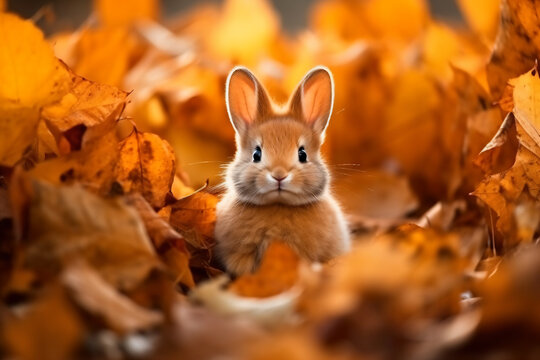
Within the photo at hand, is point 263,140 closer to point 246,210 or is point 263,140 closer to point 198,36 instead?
point 246,210

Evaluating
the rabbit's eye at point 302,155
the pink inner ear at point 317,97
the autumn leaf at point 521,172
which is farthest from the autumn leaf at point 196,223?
the autumn leaf at point 521,172

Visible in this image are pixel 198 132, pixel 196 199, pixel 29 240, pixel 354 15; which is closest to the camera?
pixel 29 240

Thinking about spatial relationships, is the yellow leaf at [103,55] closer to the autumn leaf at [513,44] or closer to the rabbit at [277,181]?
the rabbit at [277,181]

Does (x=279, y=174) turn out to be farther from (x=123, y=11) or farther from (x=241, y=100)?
(x=123, y=11)

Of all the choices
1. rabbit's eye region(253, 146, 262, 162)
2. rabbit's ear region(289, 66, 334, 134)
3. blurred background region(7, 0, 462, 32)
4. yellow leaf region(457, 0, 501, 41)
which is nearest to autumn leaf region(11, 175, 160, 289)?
rabbit's eye region(253, 146, 262, 162)

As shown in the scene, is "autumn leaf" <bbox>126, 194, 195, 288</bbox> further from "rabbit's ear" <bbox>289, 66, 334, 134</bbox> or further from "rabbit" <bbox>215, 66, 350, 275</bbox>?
"rabbit's ear" <bbox>289, 66, 334, 134</bbox>

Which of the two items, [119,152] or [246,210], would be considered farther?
[246,210]

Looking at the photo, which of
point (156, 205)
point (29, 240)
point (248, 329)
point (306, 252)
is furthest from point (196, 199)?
point (248, 329)
